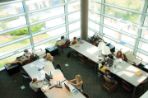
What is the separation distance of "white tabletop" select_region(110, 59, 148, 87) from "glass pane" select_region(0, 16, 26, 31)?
197 inches

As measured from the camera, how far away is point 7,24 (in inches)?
334

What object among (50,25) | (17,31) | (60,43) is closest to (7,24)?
(17,31)

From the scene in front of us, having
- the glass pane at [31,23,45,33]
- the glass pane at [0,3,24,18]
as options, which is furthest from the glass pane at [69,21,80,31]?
the glass pane at [0,3,24,18]

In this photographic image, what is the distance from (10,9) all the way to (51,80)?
4.10 m

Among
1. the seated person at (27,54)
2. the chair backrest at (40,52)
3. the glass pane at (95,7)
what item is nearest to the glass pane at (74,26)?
the glass pane at (95,7)

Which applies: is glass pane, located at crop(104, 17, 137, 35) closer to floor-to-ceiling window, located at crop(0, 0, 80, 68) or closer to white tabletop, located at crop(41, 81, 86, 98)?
floor-to-ceiling window, located at crop(0, 0, 80, 68)

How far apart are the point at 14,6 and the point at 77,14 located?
3.98 m

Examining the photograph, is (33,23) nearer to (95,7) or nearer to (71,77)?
(71,77)

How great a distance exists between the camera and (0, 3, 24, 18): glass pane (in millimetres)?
8188

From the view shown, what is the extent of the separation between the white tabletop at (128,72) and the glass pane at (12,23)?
16.5 ft

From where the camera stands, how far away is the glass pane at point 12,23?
8.38 metres

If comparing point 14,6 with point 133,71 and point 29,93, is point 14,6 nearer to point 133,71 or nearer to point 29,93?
point 29,93

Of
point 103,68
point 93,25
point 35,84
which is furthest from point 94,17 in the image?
point 35,84

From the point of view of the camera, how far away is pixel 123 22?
A: 927 cm
